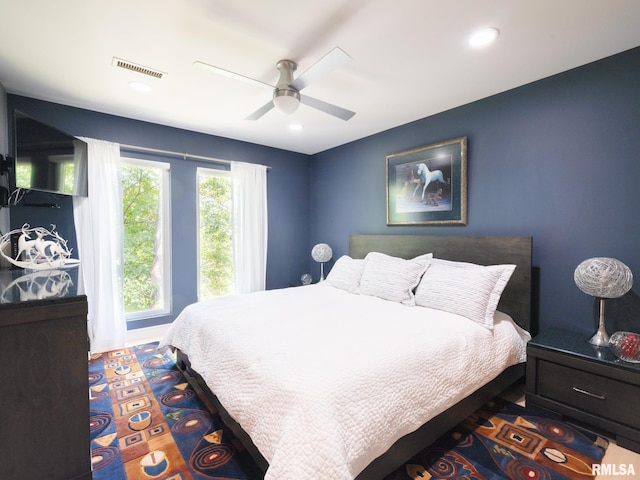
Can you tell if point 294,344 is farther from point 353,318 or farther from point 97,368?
point 97,368

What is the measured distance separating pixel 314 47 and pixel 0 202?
8.90 feet

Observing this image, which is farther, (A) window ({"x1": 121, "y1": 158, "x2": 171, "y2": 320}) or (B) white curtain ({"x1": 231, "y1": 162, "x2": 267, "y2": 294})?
(B) white curtain ({"x1": 231, "y1": 162, "x2": 267, "y2": 294})

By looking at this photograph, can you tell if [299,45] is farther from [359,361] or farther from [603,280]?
[603,280]

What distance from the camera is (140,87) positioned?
2572mm

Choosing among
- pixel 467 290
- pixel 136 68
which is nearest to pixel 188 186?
pixel 136 68

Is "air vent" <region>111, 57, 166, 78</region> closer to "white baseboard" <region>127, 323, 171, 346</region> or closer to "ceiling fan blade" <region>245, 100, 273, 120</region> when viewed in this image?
"ceiling fan blade" <region>245, 100, 273, 120</region>

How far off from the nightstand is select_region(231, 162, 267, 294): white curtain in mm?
3117

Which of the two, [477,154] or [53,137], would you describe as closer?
[53,137]

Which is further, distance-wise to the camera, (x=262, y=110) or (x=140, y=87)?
(x=140, y=87)

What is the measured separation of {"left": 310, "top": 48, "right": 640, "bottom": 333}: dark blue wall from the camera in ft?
6.91

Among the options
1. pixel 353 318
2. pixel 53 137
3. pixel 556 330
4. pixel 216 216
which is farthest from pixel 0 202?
pixel 556 330

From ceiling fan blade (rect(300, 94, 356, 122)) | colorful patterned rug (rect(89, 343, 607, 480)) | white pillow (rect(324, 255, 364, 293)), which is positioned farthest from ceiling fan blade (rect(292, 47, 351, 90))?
colorful patterned rug (rect(89, 343, 607, 480))

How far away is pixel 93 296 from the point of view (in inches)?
121

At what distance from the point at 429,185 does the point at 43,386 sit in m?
3.28
